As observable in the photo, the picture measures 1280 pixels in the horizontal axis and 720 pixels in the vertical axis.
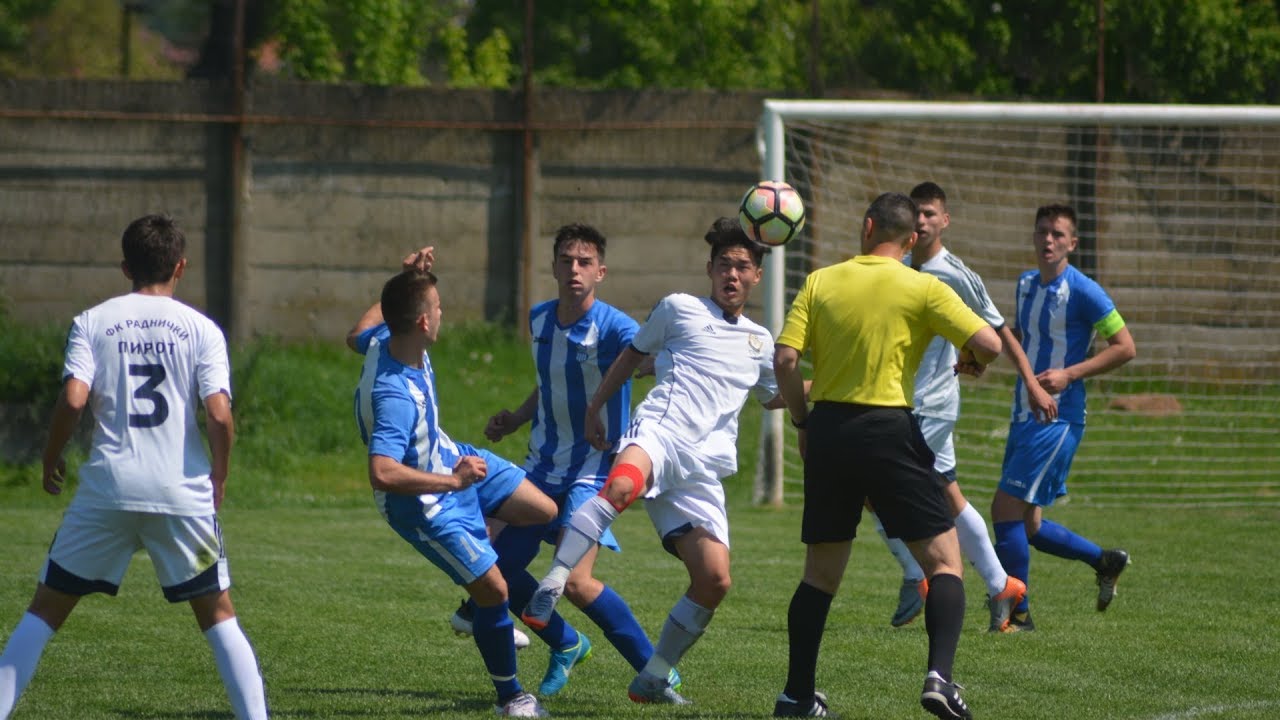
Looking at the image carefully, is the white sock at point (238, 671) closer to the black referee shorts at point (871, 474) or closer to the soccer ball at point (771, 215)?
the black referee shorts at point (871, 474)

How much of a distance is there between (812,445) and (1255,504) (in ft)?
27.4

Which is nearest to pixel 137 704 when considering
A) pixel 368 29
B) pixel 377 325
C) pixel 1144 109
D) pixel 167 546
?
pixel 167 546

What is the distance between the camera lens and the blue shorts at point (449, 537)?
5156 millimetres

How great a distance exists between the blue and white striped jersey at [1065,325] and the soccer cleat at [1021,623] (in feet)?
3.55

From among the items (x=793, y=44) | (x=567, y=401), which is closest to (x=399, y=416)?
(x=567, y=401)

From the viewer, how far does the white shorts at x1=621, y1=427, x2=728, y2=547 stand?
18.3 feet

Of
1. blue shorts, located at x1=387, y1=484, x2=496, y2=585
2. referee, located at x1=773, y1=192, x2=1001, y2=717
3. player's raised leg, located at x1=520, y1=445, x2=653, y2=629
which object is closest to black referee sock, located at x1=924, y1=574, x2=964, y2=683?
referee, located at x1=773, y1=192, x2=1001, y2=717

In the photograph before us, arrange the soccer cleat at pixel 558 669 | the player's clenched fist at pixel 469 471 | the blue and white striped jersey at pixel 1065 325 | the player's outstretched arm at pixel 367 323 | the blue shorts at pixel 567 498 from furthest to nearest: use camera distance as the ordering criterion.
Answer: the blue and white striped jersey at pixel 1065 325 → the blue shorts at pixel 567 498 → the soccer cleat at pixel 558 669 → the player's outstretched arm at pixel 367 323 → the player's clenched fist at pixel 469 471

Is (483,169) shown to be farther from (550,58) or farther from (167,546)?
(550,58)

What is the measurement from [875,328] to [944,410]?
2.31 m

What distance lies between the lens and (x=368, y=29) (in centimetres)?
2120

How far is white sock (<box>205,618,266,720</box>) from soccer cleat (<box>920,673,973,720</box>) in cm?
209

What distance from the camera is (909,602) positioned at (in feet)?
23.7

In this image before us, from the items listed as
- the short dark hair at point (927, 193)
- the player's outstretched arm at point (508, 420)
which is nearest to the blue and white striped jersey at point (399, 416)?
the player's outstretched arm at point (508, 420)
